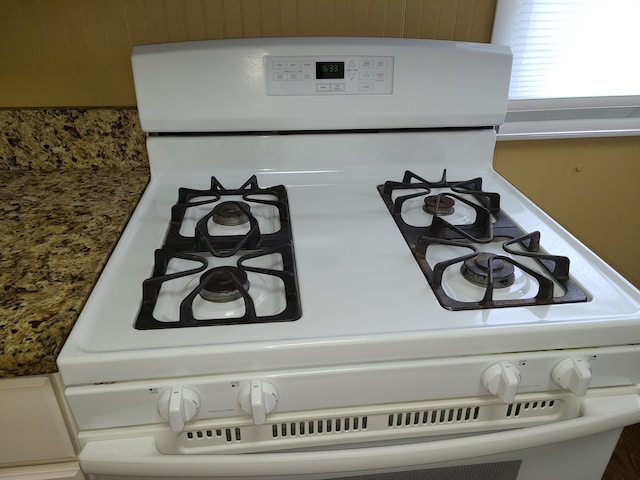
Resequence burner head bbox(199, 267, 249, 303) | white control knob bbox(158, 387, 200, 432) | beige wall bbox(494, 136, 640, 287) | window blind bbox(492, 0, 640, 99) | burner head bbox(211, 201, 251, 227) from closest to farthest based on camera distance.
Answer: white control knob bbox(158, 387, 200, 432) < burner head bbox(199, 267, 249, 303) < burner head bbox(211, 201, 251, 227) < window blind bbox(492, 0, 640, 99) < beige wall bbox(494, 136, 640, 287)

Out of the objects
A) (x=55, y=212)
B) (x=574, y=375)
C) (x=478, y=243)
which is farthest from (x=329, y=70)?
(x=574, y=375)

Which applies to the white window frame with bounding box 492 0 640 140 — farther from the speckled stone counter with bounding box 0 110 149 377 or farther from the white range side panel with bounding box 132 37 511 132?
the speckled stone counter with bounding box 0 110 149 377

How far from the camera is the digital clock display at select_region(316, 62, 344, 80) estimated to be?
3.25ft

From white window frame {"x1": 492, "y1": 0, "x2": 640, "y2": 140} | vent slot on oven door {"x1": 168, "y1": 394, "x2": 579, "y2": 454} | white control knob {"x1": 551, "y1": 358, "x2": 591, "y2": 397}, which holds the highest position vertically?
white window frame {"x1": 492, "y1": 0, "x2": 640, "y2": 140}

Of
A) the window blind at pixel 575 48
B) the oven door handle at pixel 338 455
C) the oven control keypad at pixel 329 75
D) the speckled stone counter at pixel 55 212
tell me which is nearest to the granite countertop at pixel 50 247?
the speckled stone counter at pixel 55 212

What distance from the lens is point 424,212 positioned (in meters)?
0.95

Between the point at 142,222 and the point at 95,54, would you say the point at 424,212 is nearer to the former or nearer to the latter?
the point at 142,222

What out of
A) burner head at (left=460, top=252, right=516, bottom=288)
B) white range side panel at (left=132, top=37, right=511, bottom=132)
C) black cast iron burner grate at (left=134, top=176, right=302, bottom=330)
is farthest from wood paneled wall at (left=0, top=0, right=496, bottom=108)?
burner head at (left=460, top=252, right=516, bottom=288)

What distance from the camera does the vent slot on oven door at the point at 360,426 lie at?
0.64m

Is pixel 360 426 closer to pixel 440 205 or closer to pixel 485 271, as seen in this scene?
pixel 485 271

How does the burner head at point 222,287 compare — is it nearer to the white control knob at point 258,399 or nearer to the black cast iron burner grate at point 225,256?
the black cast iron burner grate at point 225,256

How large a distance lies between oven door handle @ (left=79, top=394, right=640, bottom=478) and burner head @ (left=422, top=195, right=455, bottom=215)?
393 millimetres

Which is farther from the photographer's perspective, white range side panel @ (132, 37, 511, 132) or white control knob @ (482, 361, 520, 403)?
white range side panel @ (132, 37, 511, 132)

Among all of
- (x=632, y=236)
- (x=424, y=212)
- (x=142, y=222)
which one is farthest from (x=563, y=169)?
(x=142, y=222)
